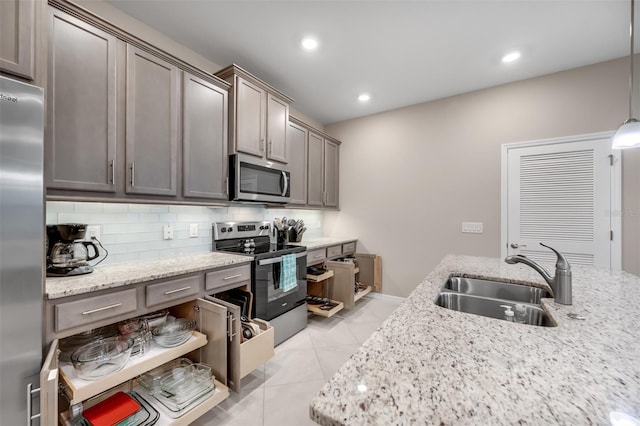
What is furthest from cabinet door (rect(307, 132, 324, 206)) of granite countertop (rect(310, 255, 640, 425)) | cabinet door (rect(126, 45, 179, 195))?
granite countertop (rect(310, 255, 640, 425))

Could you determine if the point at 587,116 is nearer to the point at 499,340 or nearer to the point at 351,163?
the point at 351,163

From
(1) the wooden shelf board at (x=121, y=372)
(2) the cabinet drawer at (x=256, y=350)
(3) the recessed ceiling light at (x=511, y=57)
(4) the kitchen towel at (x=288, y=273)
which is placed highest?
(3) the recessed ceiling light at (x=511, y=57)

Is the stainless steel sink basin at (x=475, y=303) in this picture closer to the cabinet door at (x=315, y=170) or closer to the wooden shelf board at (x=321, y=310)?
the wooden shelf board at (x=321, y=310)

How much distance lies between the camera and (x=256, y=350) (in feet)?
6.01

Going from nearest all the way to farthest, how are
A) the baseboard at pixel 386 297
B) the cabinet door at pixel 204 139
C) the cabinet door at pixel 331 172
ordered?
the cabinet door at pixel 204 139, the baseboard at pixel 386 297, the cabinet door at pixel 331 172

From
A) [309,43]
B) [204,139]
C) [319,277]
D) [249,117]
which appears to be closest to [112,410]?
[204,139]

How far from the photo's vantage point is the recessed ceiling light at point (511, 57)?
2.38m

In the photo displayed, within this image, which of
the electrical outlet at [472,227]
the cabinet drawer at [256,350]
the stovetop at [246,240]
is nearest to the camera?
the cabinet drawer at [256,350]

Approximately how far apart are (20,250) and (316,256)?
242 centimetres

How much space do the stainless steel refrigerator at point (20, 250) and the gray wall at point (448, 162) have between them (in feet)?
11.2

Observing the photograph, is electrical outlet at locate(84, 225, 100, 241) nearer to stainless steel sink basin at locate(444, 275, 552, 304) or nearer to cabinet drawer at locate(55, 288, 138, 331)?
cabinet drawer at locate(55, 288, 138, 331)

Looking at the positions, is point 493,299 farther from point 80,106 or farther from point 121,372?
point 80,106

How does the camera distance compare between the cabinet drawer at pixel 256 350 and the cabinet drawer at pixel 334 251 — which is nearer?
the cabinet drawer at pixel 256 350

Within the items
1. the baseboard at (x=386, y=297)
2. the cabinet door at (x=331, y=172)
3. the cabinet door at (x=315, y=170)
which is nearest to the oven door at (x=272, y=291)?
the cabinet door at (x=315, y=170)
